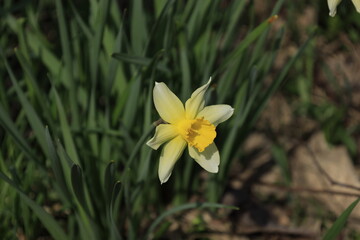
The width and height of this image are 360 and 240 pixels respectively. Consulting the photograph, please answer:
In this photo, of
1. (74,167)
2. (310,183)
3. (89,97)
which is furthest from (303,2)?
(74,167)

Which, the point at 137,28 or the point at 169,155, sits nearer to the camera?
the point at 169,155

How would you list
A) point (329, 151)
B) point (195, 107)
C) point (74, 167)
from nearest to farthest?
point (74, 167), point (195, 107), point (329, 151)

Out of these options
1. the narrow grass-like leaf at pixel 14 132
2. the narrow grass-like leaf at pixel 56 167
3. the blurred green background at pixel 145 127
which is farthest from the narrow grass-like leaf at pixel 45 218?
the narrow grass-like leaf at pixel 14 132

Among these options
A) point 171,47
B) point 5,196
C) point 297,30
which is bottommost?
point 5,196

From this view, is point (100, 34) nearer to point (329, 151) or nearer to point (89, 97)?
point (89, 97)

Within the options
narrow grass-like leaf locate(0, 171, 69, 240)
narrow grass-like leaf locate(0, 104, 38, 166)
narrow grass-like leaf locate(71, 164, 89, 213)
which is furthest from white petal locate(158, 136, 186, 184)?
narrow grass-like leaf locate(0, 104, 38, 166)

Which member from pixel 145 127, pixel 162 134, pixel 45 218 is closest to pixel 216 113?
pixel 162 134

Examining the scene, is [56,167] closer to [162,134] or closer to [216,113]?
[162,134]

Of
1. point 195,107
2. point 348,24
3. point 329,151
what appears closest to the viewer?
point 195,107
